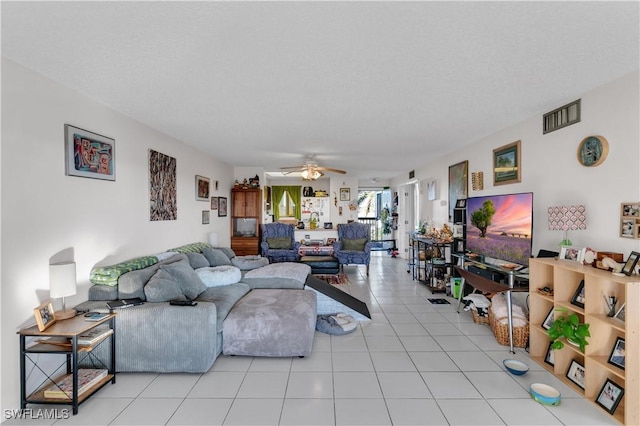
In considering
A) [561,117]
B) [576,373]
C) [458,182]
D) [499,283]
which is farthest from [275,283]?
[561,117]

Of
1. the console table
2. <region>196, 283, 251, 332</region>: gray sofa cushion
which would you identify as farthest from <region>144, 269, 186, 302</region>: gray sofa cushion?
the console table

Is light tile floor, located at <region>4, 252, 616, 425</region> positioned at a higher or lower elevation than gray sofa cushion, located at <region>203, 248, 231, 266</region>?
lower

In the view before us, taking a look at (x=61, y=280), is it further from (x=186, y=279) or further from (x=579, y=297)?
(x=579, y=297)

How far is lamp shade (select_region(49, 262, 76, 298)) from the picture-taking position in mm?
2156

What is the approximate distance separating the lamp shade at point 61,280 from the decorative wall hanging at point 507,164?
178 inches

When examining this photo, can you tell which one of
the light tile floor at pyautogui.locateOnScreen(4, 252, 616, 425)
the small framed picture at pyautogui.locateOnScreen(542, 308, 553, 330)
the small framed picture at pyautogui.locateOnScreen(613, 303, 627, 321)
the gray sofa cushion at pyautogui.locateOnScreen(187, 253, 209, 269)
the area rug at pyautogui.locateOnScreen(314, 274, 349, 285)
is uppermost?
the gray sofa cushion at pyautogui.locateOnScreen(187, 253, 209, 269)

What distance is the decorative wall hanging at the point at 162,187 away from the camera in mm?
3779

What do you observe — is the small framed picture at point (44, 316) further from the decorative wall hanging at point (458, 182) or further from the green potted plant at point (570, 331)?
the decorative wall hanging at point (458, 182)

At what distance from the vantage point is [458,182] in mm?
5027

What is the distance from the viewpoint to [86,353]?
2.50 meters

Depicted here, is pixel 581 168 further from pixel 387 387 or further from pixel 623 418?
pixel 387 387

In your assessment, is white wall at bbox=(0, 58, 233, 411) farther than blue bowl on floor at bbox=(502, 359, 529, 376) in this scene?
No

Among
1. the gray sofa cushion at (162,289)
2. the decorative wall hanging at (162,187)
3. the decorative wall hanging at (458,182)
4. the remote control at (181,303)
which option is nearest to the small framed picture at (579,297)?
the decorative wall hanging at (458,182)

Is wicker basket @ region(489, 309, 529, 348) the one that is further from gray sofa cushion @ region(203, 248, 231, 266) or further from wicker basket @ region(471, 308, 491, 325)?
gray sofa cushion @ region(203, 248, 231, 266)
